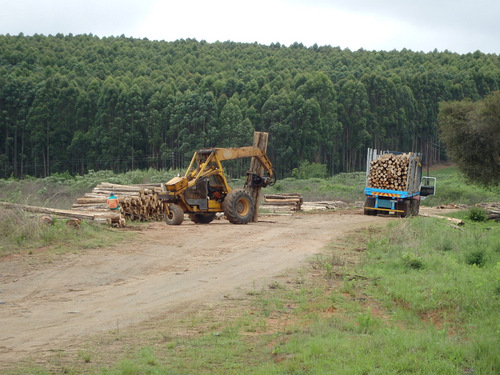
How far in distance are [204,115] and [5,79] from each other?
27523mm

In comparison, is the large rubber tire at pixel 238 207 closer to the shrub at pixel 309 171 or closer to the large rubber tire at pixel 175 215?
the large rubber tire at pixel 175 215

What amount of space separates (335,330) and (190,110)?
198 ft

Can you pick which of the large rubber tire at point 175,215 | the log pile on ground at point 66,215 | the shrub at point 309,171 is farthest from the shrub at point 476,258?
the shrub at point 309,171

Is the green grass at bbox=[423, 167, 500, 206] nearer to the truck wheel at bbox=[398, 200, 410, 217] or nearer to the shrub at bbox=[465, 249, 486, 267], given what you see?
the truck wheel at bbox=[398, 200, 410, 217]

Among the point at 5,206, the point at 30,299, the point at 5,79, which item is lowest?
the point at 30,299

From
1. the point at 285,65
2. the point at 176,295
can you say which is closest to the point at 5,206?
the point at 176,295

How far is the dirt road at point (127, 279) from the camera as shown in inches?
324

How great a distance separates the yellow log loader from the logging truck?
8.22 metres

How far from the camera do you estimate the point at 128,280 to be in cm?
1146

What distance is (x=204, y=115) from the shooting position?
216ft

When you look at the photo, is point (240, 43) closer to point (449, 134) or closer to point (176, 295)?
point (449, 134)

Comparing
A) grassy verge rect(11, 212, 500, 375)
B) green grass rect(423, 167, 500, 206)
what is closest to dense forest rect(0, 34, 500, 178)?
green grass rect(423, 167, 500, 206)

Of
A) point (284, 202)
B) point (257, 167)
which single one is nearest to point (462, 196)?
point (284, 202)

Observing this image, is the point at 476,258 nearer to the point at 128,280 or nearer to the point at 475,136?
the point at 128,280
